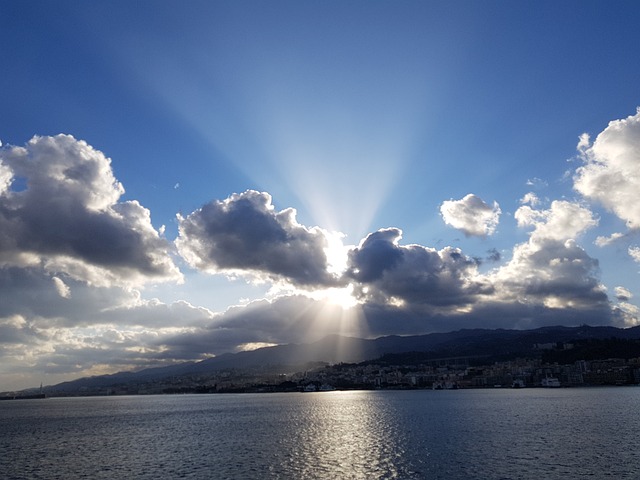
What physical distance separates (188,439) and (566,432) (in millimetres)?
61214

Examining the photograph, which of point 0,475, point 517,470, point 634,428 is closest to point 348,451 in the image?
point 517,470

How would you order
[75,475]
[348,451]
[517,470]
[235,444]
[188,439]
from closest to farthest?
1. [517,470]
2. [75,475]
3. [348,451]
4. [235,444]
5. [188,439]

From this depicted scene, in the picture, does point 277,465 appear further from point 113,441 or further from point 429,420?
point 429,420

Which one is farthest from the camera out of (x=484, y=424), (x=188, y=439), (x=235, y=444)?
(x=484, y=424)

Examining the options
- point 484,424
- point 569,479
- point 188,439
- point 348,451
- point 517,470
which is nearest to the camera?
point 569,479

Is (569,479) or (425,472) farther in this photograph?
(425,472)

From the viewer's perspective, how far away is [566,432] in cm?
7825

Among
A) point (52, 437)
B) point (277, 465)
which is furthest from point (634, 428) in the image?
point (52, 437)

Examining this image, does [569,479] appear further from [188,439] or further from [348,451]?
[188,439]

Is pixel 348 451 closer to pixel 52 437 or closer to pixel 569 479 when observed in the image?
pixel 569 479

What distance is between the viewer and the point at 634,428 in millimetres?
79812

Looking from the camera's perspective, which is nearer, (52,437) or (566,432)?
(566,432)

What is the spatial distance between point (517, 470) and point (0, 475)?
56.1 m

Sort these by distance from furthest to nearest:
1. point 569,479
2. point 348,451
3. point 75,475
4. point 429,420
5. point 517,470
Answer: point 429,420, point 348,451, point 75,475, point 517,470, point 569,479
